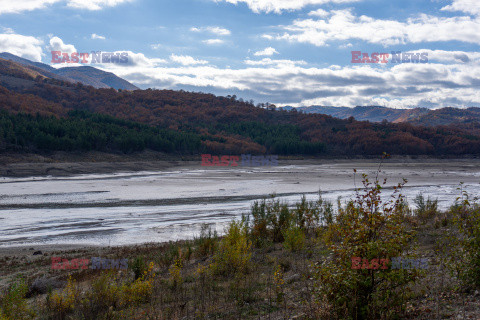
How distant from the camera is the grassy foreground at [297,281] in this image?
457 centimetres

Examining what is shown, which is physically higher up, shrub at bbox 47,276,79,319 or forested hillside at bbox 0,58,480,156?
forested hillside at bbox 0,58,480,156

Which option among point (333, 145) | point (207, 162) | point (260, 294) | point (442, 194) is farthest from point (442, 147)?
point (260, 294)

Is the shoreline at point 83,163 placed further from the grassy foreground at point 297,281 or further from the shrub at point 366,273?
the shrub at point 366,273

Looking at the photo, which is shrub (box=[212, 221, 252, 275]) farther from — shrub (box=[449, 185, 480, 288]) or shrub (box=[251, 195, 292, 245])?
shrub (box=[449, 185, 480, 288])

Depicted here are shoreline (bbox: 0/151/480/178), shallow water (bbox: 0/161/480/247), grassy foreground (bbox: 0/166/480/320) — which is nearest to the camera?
grassy foreground (bbox: 0/166/480/320)

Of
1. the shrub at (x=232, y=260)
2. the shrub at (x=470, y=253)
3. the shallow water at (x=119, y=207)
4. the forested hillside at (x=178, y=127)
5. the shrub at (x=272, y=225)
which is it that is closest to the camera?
the shrub at (x=470, y=253)

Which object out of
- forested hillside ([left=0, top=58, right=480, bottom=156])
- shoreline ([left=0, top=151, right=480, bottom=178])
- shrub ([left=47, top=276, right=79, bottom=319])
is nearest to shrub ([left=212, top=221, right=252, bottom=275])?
shrub ([left=47, top=276, right=79, bottom=319])

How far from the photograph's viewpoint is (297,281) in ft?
24.0

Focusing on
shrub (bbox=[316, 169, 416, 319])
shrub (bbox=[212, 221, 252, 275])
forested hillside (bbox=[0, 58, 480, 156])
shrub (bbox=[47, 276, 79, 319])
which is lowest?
shrub (bbox=[47, 276, 79, 319])

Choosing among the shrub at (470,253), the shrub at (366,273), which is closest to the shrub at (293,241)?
the shrub at (470,253)

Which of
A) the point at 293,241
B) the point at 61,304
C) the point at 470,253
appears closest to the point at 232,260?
the point at 293,241

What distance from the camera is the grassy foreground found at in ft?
15.0

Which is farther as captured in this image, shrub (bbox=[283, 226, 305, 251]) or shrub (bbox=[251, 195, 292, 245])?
shrub (bbox=[251, 195, 292, 245])

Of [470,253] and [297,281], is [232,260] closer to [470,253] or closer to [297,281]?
[297,281]
